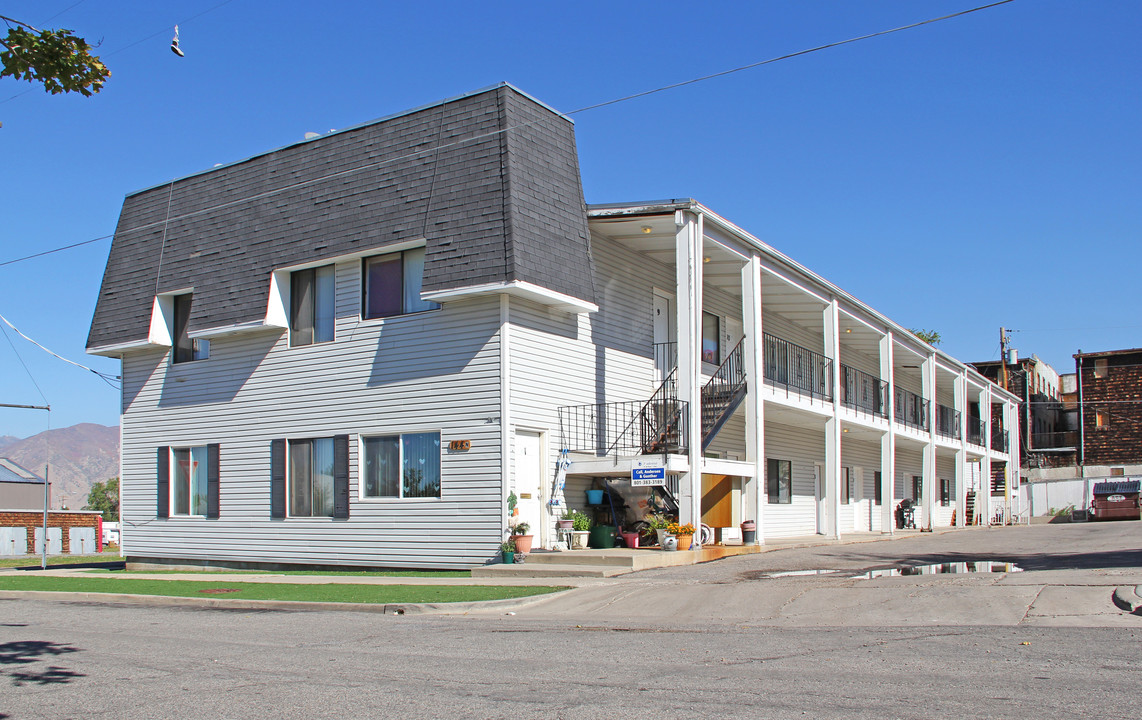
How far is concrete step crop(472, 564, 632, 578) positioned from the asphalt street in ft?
5.08

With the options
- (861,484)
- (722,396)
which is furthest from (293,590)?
(861,484)

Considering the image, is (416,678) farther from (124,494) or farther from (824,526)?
(824,526)

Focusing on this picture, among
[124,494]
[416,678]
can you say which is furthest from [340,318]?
[416,678]

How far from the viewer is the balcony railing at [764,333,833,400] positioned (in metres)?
24.4

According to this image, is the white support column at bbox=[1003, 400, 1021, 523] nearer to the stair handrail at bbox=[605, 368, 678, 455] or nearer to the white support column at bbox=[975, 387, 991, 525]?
the white support column at bbox=[975, 387, 991, 525]

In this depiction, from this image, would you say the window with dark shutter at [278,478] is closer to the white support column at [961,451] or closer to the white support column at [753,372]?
the white support column at [753,372]

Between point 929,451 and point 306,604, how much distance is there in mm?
25488

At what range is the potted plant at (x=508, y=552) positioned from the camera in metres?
16.9

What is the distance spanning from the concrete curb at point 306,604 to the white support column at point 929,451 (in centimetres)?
2101

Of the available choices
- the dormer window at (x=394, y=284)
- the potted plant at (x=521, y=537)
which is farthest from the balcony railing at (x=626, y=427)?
the dormer window at (x=394, y=284)

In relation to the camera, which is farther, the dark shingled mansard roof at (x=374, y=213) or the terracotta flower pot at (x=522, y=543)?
the dark shingled mansard roof at (x=374, y=213)

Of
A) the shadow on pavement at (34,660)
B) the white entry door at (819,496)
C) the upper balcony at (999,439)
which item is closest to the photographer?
the shadow on pavement at (34,660)

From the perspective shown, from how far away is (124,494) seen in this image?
2345 centimetres

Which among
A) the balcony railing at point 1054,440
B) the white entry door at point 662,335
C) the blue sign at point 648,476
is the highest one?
the white entry door at point 662,335
